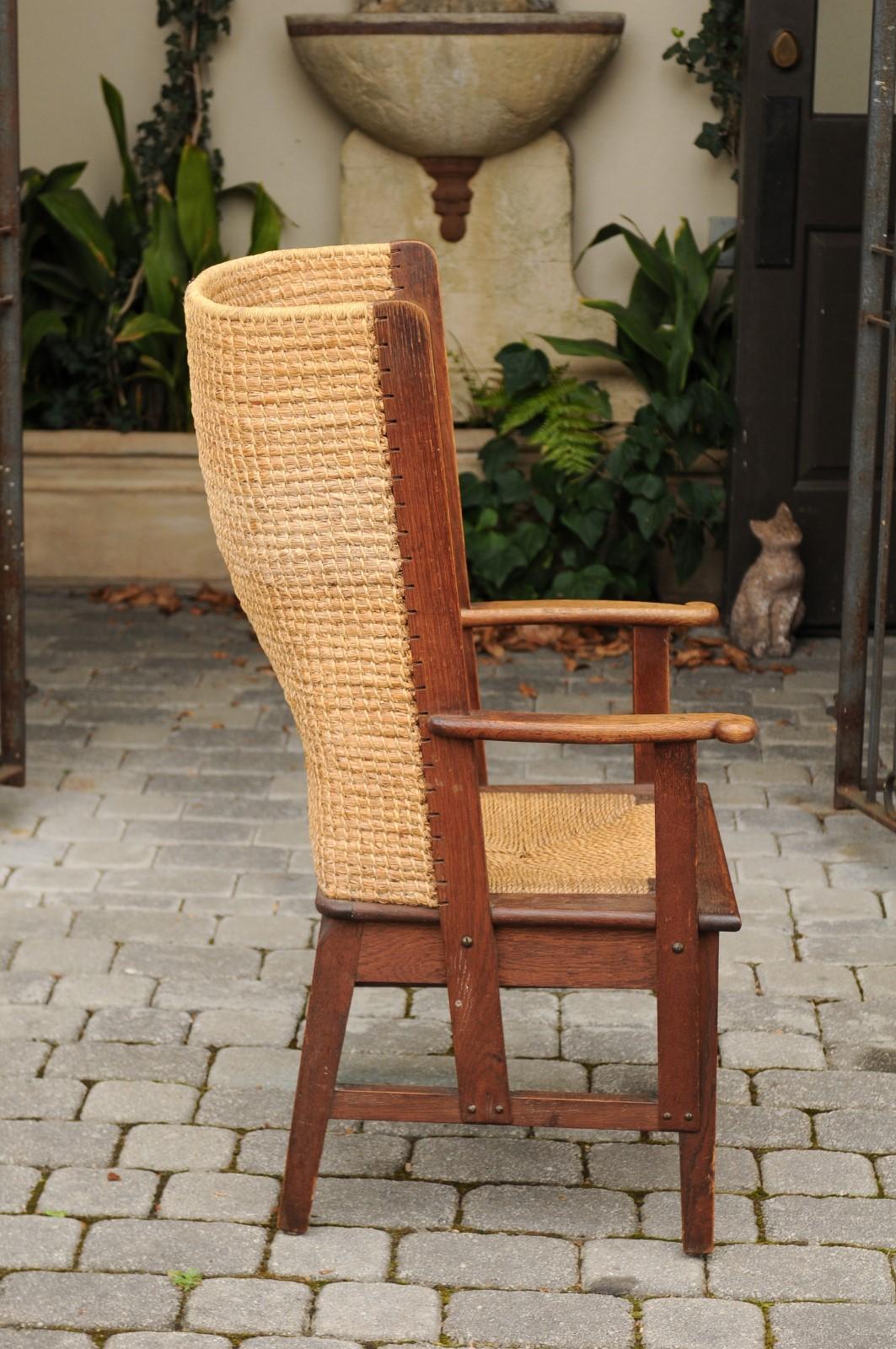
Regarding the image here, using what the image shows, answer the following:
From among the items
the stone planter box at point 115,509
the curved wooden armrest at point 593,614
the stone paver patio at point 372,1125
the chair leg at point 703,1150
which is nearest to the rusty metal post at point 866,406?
the stone paver patio at point 372,1125

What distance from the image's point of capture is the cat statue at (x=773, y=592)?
5.16 m

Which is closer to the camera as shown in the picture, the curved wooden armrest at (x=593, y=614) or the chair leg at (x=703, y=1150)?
the chair leg at (x=703, y=1150)

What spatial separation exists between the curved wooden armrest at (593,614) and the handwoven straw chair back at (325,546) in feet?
1.56

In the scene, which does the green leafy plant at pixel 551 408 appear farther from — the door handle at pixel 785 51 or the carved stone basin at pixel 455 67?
the door handle at pixel 785 51

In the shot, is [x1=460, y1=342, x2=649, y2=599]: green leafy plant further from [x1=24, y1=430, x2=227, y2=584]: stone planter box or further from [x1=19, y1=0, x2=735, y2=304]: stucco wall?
[x1=24, y1=430, x2=227, y2=584]: stone planter box

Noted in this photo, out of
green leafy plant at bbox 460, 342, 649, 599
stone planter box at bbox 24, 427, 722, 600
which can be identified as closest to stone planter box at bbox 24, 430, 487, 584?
stone planter box at bbox 24, 427, 722, 600

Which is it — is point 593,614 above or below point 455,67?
below

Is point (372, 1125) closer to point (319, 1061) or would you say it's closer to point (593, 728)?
point (319, 1061)

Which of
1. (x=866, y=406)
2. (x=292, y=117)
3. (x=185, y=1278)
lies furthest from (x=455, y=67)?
(x=185, y=1278)

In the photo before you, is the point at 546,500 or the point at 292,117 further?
the point at 292,117

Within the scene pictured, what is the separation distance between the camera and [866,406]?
3811 mm

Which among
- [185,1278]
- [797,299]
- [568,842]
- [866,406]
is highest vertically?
[797,299]

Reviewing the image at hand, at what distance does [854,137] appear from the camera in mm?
4984

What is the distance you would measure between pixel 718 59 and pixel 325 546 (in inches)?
150
